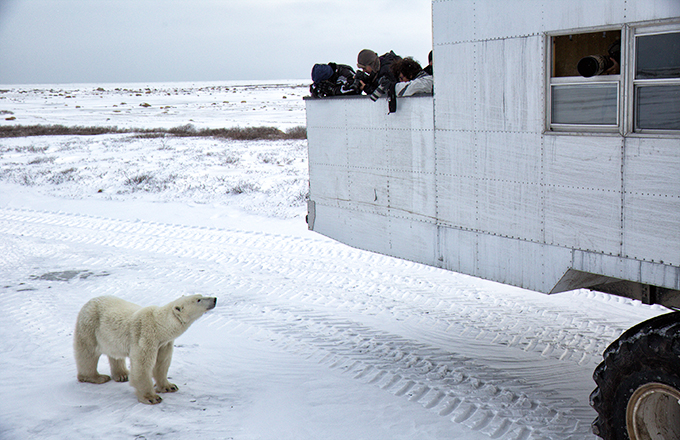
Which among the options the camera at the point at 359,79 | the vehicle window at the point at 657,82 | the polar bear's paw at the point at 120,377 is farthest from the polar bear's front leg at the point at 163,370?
the vehicle window at the point at 657,82

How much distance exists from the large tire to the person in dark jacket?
3.28 m

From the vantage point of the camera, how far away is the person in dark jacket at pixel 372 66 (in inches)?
241

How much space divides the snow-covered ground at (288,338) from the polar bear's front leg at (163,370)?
0.09 m

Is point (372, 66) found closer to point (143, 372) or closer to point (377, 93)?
point (377, 93)

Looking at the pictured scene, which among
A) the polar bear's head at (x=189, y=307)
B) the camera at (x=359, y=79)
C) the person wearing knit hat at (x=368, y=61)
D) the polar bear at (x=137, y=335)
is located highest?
the person wearing knit hat at (x=368, y=61)

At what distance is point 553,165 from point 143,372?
140 inches

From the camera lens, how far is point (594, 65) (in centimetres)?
385

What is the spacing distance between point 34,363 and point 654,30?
19.4 feet

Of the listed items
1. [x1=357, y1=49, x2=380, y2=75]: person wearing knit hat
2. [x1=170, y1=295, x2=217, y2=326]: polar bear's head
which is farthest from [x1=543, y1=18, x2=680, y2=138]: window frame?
[x1=170, y1=295, x2=217, y2=326]: polar bear's head

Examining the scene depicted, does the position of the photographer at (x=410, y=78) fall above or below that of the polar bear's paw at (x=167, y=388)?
A: above

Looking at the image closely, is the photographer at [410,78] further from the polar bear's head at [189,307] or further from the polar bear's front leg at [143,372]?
the polar bear's front leg at [143,372]

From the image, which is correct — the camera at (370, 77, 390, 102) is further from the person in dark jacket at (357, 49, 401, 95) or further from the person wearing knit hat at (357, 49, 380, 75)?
the person wearing knit hat at (357, 49, 380, 75)

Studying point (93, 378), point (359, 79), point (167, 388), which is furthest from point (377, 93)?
A: point (93, 378)

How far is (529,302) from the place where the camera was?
7.64m
